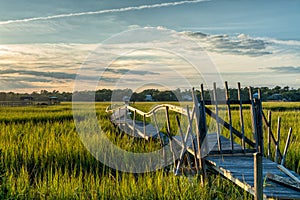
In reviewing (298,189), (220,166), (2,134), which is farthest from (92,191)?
(2,134)

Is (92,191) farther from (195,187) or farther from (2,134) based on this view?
(2,134)

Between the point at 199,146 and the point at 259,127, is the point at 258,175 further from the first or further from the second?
the point at 259,127

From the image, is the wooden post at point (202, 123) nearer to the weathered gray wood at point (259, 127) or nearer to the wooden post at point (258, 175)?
the weathered gray wood at point (259, 127)

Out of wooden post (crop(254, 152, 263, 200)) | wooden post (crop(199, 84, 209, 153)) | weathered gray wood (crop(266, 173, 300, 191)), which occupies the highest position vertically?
wooden post (crop(199, 84, 209, 153))

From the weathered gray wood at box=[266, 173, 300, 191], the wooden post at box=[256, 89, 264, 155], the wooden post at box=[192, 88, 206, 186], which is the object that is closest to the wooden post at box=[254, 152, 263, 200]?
the weathered gray wood at box=[266, 173, 300, 191]

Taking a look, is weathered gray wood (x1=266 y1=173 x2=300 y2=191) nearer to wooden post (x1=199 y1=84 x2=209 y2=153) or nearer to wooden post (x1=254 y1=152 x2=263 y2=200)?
wooden post (x1=254 y1=152 x2=263 y2=200)

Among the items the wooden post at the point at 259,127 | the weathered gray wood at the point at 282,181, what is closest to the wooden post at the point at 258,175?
the weathered gray wood at the point at 282,181

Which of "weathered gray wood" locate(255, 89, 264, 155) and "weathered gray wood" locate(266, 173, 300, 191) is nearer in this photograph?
"weathered gray wood" locate(266, 173, 300, 191)

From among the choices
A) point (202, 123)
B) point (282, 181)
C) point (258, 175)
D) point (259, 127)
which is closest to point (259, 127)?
point (259, 127)

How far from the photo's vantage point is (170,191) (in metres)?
4.50

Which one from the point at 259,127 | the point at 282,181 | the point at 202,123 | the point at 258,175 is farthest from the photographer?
the point at 259,127

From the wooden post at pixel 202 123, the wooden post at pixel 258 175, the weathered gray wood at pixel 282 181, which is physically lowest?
the weathered gray wood at pixel 282 181

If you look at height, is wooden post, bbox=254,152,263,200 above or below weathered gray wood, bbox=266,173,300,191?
above

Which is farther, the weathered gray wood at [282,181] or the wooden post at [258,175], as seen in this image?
the weathered gray wood at [282,181]
